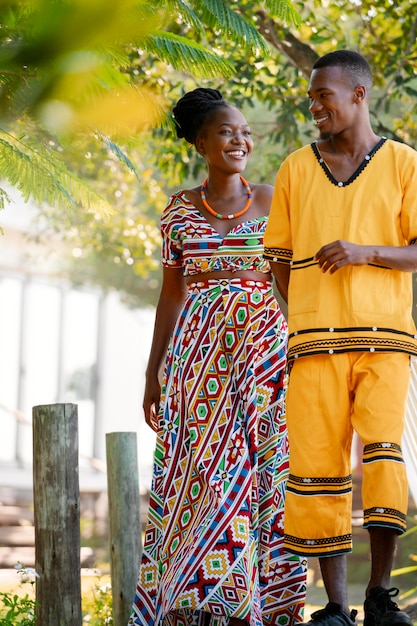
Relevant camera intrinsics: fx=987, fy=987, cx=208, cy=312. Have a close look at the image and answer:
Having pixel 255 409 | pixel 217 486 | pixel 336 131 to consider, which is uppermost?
pixel 336 131

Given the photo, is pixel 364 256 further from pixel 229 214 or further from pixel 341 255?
pixel 229 214

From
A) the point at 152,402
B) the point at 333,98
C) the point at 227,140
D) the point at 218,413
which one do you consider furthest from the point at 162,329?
the point at 333,98

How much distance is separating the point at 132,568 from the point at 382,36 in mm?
4694

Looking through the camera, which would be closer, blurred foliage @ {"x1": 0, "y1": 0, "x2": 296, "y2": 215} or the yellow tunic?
blurred foliage @ {"x1": 0, "y1": 0, "x2": 296, "y2": 215}

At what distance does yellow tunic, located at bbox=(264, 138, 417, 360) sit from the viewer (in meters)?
2.69

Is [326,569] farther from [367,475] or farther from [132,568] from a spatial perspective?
[132,568]

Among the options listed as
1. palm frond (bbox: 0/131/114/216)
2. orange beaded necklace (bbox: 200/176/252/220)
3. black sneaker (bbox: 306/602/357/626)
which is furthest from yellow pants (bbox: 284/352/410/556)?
palm frond (bbox: 0/131/114/216)

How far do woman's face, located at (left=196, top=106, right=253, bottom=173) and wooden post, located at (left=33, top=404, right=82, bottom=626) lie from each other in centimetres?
111

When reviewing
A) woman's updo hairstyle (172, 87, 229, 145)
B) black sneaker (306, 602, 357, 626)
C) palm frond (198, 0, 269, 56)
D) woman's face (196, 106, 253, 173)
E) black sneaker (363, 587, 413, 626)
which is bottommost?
black sneaker (306, 602, 357, 626)

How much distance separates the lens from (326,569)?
2.72 m

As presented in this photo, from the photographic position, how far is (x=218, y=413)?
3551 millimetres

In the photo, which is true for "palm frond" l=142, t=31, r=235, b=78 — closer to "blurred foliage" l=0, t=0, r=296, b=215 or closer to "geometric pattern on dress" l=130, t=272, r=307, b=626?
"blurred foliage" l=0, t=0, r=296, b=215

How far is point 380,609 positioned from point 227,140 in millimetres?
1894

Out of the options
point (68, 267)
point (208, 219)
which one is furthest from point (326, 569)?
point (68, 267)
